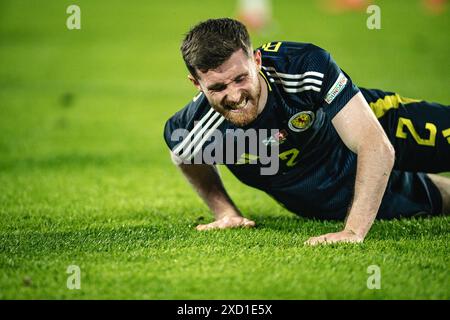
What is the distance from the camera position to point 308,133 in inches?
187

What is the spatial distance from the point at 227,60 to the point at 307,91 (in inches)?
20.5

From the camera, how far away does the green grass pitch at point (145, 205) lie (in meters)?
3.64

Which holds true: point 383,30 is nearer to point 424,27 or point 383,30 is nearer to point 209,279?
point 424,27

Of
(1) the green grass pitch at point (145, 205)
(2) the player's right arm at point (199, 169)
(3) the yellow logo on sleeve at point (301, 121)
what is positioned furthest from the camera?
(2) the player's right arm at point (199, 169)

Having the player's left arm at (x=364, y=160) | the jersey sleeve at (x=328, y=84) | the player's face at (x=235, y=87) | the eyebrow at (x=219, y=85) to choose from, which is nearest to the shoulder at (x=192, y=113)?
the player's face at (x=235, y=87)

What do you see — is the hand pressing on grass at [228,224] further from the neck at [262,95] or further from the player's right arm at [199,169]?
the neck at [262,95]

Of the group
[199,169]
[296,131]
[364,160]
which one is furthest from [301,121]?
[199,169]

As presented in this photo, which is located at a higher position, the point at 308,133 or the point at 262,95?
the point at 262,95

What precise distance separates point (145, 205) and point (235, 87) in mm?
2071

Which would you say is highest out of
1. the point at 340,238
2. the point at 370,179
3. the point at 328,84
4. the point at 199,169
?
the point at 328,84

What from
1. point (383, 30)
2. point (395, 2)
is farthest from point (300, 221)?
point (395, 2)

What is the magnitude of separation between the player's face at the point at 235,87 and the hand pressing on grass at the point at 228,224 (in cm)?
82

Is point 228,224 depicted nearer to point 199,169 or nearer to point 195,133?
point 199,169

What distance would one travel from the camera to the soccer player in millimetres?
4137
